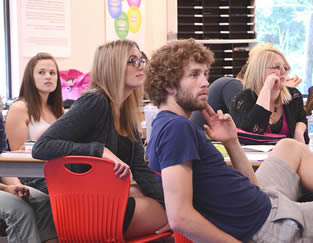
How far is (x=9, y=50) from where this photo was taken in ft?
18.1

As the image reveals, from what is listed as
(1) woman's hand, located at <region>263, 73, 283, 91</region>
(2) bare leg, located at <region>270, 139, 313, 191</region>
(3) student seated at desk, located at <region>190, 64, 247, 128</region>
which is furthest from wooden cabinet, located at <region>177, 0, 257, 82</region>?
(2) bare leg, located at <region>270, 139, 313, 191</region>

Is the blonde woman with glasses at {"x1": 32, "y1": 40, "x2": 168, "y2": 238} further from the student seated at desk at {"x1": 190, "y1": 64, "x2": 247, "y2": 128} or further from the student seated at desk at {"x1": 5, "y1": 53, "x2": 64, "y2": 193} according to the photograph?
the student seated at desk at {"x1": 190, "y1": 64, "x2": 247, "y2": 128}

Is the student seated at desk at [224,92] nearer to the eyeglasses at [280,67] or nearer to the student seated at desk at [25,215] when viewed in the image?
the eyeglasses at [280,67]

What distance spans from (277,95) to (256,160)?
0.92 meters

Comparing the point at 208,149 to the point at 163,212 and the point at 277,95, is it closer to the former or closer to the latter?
the point at 163,212

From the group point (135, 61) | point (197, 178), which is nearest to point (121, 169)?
point (197, 178)

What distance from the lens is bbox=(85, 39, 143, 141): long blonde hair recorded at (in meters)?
2.29

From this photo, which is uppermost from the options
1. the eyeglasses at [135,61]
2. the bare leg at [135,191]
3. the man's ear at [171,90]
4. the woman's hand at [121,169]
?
the eyeglasses at [135,61]

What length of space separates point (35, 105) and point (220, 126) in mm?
1834

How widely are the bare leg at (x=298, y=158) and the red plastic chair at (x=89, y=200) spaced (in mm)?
877

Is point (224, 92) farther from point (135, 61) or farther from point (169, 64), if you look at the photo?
point (169, 64)

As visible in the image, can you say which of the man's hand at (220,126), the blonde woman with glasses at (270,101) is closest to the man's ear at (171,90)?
the man's hand at (220,126)

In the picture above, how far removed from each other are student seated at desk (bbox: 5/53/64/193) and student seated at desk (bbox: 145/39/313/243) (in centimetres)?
168

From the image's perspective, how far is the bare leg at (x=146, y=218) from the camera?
202 cm
